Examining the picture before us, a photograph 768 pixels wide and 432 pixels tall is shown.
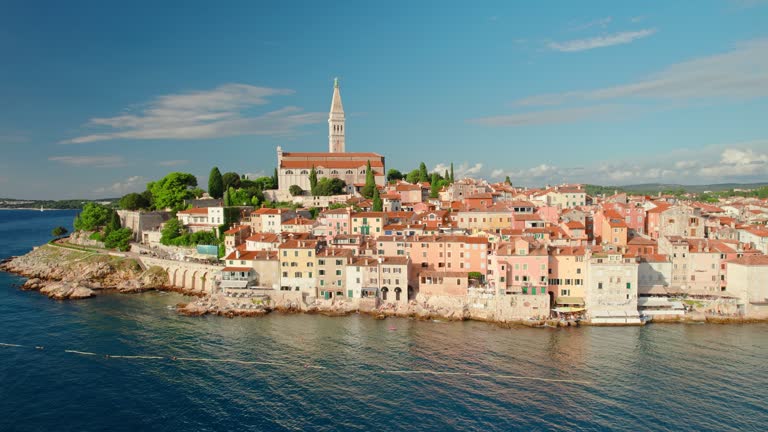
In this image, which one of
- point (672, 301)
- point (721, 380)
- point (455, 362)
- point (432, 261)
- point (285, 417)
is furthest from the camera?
point (432, 261)

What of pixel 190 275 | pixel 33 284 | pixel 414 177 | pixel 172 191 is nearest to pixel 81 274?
pixel 33 284

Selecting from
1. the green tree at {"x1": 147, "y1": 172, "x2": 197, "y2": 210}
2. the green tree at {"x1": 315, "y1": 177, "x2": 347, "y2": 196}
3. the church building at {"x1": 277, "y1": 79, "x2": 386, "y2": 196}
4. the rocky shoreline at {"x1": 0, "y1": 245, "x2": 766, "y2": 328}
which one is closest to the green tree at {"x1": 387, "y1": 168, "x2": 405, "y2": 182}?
the church building at {"x1": 277, "y1": 79, "x2": 386, "y2": 196}

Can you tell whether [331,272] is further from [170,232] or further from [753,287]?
[753,287]

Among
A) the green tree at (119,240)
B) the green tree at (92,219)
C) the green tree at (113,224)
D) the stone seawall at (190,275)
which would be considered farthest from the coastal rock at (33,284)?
the green tree at (92,219)

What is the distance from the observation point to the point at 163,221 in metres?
64.1

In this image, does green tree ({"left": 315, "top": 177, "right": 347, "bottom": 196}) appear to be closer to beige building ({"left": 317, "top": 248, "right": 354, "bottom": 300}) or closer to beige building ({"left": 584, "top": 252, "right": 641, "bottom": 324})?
beige building ({"left": 317, "top": 248, "right": 354, "bottom": 300})

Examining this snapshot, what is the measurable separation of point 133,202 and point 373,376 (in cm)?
5205

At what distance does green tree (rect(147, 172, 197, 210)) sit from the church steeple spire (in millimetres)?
30379

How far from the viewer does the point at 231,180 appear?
241ft

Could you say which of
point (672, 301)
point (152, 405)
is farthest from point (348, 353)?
point (672, 301)

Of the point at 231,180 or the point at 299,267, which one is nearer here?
the point at 299,267

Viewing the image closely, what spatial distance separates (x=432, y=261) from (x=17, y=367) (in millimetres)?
28337

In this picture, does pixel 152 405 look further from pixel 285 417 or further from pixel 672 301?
pixel 672 301

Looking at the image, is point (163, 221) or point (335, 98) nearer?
point (163, 221)
